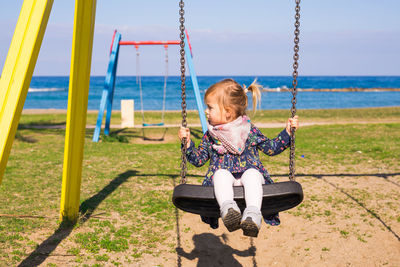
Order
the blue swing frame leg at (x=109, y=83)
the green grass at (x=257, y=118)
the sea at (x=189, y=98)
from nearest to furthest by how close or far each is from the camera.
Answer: the blue swing frame leg at (x=109, y=83) → the green grass at (x=257, y=118) → the sea at (x=189, y=98)

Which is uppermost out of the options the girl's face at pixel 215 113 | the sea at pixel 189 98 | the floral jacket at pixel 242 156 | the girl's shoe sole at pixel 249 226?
the girl's face at pixel 215 113

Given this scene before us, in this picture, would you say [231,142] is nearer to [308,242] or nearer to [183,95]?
[183,95]

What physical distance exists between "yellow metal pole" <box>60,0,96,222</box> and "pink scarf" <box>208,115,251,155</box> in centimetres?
190

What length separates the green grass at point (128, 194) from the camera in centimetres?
429

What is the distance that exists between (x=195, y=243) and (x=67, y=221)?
150cm

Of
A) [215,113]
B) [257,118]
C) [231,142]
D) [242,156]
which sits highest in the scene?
[215,113]

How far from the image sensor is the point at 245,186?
2678 millimetres

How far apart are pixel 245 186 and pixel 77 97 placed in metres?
2.40

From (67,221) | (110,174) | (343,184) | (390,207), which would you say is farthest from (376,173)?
(67,221)

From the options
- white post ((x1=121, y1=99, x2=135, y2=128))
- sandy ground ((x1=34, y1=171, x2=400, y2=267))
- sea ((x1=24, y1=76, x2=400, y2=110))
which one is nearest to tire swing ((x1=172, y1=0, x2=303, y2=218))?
sandy ground ((x1=34, y1=171, x2=400, y2=267))

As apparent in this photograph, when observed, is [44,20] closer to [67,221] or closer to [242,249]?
[67,221]

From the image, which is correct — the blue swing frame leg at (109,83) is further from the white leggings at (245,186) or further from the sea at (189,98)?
the white leggings at (245,186)

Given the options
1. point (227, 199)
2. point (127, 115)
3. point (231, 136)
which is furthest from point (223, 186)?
point (127, 115)

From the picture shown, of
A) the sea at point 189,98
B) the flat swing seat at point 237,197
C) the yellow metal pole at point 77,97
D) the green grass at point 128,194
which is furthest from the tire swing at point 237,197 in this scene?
the sea at point 189,98
